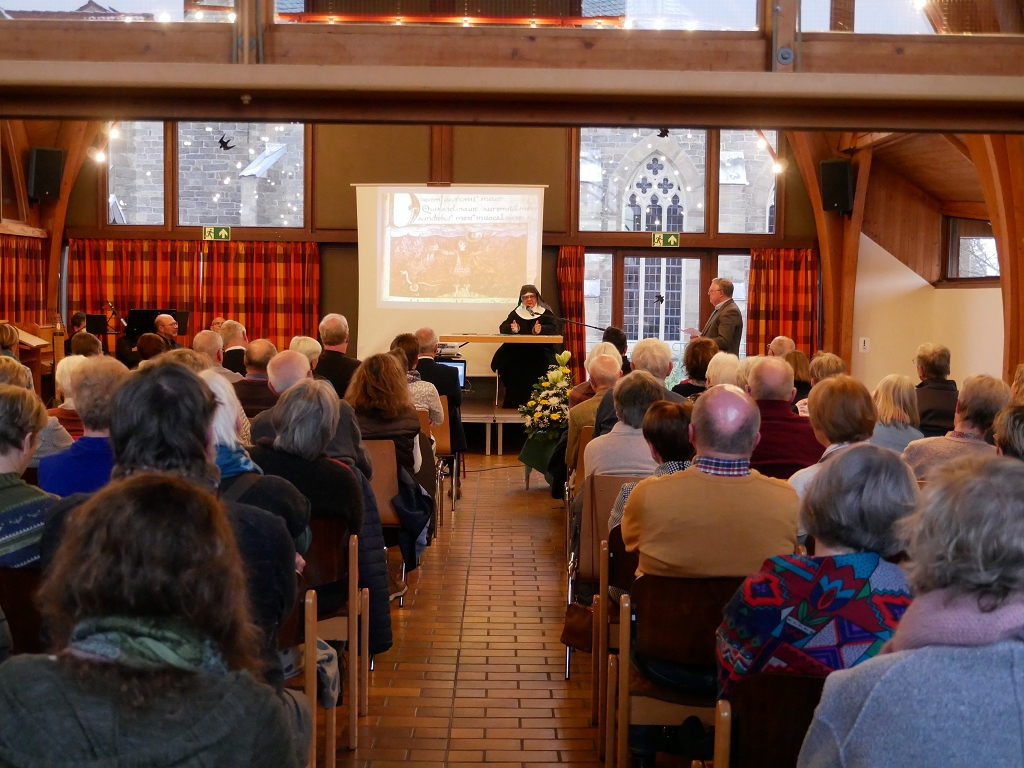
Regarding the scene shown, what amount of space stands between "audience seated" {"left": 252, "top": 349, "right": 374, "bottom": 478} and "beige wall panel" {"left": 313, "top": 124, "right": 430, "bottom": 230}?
27.1 feet

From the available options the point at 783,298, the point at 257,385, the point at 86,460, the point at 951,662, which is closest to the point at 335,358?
the point at 257,385

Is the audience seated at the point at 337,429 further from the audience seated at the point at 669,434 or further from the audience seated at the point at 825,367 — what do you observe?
the audience seated at the point at 825,367

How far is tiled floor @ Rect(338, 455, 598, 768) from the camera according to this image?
3.49 m

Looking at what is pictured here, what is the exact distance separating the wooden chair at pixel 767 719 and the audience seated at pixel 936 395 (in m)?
4.36

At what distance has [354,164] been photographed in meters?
12.6

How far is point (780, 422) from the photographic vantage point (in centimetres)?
A: 429

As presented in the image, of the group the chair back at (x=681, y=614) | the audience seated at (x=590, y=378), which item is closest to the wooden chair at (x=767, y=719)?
the chair back at (x=681, y=614)

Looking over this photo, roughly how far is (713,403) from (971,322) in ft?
32.3

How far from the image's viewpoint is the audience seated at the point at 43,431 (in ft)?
13.6

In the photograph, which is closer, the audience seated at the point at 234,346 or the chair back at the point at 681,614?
the chair back at the point at 681,614

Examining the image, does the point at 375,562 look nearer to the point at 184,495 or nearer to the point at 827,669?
the point at 827,669

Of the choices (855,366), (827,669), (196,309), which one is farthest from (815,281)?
(827,669)

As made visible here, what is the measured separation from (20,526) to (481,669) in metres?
2.21

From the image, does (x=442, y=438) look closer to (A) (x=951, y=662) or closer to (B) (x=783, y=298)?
(A) (x=951, y=662)
